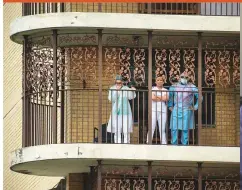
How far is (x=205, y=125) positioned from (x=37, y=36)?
4186mm

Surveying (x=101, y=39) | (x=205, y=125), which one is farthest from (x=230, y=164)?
(x=101, y=39)

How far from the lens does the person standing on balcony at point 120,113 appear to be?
38.2 meters

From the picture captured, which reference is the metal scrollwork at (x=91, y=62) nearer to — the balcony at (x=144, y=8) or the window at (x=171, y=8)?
the balcony at (x=144, y=8)

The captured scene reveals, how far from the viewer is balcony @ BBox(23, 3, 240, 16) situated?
129 feet

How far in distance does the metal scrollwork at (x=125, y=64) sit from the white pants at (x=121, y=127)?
0.89 metres

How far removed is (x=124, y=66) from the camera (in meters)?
38.9

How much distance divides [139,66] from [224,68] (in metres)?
1.97

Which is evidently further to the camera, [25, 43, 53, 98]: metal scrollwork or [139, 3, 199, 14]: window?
[139, 3, 199, 14]: window

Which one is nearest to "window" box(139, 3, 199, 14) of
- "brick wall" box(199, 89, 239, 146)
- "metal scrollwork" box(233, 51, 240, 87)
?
"metal scrollwork" box(233, 51, 240, 87)

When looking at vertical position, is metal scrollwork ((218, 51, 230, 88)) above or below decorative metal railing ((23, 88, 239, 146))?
above

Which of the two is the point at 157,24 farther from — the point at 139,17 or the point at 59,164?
the point at 59,164

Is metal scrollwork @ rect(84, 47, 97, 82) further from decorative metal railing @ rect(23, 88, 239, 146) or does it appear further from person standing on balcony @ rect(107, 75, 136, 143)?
person standing on balcony @ rect(107, 75, 136, 143)

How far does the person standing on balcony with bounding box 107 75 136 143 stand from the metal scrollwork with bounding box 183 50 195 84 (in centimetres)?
146

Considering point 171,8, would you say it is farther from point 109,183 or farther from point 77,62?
point 109,183
